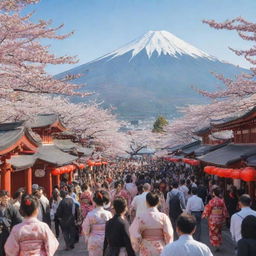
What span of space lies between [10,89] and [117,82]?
177 metres

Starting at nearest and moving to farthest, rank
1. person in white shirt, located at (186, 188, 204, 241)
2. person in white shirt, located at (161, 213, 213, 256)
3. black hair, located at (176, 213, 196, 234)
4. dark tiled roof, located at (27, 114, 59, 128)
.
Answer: person in white shirt, located at (161, 213, 213, 256), black hair, located at (176, 213, 196, 234), person in white shirt, located at (186, 188, 204, 241), dark tiled roof, located at (27, 114, 59, 128)

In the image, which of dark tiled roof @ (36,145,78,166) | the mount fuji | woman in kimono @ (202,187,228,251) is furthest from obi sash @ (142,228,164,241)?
the mount fuji

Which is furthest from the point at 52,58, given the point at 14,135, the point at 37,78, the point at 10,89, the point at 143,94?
the point at 143,94

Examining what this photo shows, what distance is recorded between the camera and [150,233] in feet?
19.2

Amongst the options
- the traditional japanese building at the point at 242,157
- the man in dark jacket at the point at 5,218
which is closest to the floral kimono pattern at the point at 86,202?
the man in dark jacket at the point at 5,218

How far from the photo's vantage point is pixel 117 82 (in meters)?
187

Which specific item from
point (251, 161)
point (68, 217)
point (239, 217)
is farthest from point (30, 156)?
point (239, 217)

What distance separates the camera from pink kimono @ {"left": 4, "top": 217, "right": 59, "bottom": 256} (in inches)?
203

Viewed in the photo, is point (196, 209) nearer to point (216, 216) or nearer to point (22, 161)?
point (216, 216)

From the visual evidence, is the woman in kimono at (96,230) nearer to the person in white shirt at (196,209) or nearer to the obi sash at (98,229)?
the obi sash at (98,229)

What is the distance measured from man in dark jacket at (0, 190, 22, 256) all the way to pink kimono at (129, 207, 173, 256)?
2.58 meters

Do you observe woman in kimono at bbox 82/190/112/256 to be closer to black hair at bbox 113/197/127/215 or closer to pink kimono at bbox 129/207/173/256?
black hair at bbox 113/197/127/215

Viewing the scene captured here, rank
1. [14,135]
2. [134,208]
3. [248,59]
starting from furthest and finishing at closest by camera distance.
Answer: [248,59] < [14,135] < [134,208]

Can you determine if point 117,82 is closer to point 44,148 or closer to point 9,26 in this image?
point 44,148
